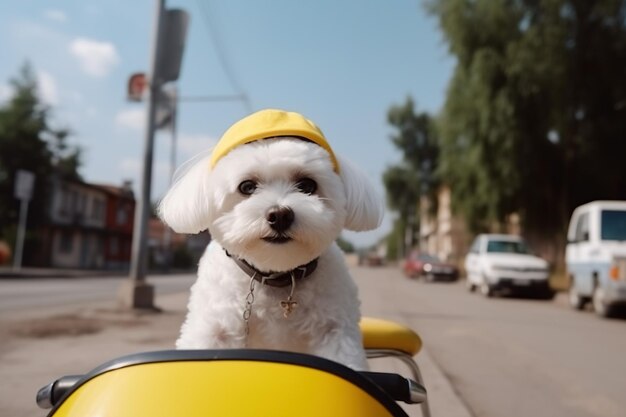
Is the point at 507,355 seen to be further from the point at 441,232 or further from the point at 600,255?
the point at 441,232

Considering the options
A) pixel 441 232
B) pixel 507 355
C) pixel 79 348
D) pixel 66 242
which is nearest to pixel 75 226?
pixel 66 242

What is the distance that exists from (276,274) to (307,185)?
32 cm

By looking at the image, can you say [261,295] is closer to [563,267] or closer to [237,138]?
[237,138]

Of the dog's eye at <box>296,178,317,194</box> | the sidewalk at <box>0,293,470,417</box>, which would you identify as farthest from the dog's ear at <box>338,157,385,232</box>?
the sidewalk at <box>0,293,470,417</box>

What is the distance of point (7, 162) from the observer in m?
33.1

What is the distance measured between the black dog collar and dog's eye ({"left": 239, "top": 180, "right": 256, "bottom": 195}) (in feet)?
0.81

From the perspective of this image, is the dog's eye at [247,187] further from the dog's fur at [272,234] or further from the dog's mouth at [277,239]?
the dog's mouth at [277,239]

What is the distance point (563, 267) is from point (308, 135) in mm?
21346

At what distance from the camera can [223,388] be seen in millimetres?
839

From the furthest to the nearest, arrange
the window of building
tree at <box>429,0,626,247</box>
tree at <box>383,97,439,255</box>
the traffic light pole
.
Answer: tree at <box>383,97,439,255</box>
the window of building
tree at <box>429,0,626,247</box>
the traffic light pole

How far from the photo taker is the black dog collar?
1.82 m

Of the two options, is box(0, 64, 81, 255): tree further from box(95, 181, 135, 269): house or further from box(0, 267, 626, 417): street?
box(0, 267, 626, 417): street

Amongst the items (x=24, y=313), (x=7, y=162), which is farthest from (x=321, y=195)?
(x=7, y=162)

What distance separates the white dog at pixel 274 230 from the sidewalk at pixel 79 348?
6.36 ft
